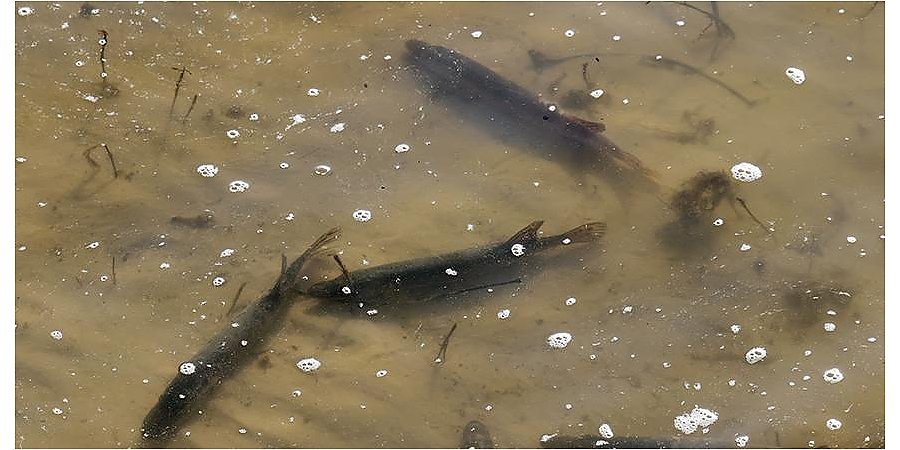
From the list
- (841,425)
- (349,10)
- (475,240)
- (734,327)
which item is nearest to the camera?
(841,425)

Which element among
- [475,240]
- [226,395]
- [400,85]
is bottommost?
[226,395]

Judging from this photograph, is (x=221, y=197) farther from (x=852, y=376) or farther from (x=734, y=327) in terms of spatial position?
(x=852, y=376)

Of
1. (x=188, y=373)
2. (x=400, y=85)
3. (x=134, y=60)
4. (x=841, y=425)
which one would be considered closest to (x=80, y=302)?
(x=188, y=373)

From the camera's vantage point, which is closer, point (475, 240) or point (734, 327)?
point (734, 327)

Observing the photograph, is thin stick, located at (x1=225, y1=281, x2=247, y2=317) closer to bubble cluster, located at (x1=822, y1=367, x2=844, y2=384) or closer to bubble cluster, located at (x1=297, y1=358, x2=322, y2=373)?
bubble cluster, located at (x1=297, y1=358, x2=322, y2=373)

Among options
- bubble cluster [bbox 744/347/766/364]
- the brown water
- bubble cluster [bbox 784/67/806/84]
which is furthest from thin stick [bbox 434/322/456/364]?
bubble cluster [bbox 784/67/806/84]

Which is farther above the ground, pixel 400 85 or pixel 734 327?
pixel 400 85

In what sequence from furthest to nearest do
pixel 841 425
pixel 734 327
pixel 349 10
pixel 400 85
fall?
pixel 349 10 → pixel 400 85 → pixel 734 327 → pixel 841 425

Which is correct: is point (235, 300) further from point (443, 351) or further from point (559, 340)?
point (559, 340)
